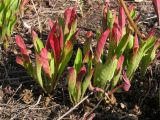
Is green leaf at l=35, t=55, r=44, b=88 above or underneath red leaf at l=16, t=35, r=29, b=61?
underneath

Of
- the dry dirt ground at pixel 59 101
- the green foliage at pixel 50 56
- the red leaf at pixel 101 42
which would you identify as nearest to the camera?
the red leaf at pixel 101 42

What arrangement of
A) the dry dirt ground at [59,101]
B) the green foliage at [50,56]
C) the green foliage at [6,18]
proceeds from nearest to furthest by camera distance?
1. the green foliage at [50,56]
2. the dry dirt ground at [59,101]
3. the green foliage at [6,18]

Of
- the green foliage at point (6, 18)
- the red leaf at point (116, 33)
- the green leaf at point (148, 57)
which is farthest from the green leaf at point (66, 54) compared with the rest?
the green foliage at point (6, 18)

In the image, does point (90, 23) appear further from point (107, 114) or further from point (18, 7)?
point (107, 114)

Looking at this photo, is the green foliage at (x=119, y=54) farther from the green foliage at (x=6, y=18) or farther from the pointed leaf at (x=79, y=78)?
A: the green foliage at (x=6, y=18)

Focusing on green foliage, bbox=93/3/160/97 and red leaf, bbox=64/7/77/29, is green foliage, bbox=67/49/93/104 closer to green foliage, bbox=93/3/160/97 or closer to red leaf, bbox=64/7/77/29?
green foliage, bbox=93/3/160/97

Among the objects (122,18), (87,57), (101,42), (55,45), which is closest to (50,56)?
(55,45)

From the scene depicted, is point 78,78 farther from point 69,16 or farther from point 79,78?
point 69,16

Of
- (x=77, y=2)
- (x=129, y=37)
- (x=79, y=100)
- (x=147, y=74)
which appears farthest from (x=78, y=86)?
(x=77, y=2)

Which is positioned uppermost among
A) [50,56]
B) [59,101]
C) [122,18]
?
[122,18]

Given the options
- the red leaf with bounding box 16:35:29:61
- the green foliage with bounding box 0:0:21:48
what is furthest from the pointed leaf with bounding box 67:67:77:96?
the green foliage with bounding box 0:0:21:48

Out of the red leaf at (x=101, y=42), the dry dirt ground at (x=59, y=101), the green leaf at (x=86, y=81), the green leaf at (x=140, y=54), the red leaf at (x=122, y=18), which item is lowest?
the dry dirt ground at (x=59, y=101)
